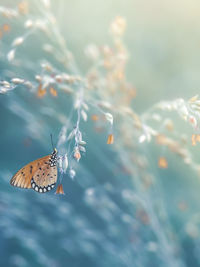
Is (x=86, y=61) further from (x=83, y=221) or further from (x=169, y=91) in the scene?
(x=83, y=221)

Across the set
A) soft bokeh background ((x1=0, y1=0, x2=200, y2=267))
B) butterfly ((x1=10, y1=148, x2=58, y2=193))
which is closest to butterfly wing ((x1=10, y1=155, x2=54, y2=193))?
butterfly ((x1=10, y1=148, x2=58, y2=193))

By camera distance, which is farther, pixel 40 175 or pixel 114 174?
pixel 114 174

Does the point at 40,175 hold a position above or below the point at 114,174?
below

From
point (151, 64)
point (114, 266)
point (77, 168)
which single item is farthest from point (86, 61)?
point (114, 266)

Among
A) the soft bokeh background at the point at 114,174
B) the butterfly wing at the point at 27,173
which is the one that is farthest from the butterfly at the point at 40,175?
the soft bokeh background at the point at 114,174

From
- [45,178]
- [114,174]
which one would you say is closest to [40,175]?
[45,178]

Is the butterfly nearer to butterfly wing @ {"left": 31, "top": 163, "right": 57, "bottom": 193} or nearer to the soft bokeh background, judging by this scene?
butterfly wing @ {"left": 31, "top": 163, "right": 57, "bottom": 193}

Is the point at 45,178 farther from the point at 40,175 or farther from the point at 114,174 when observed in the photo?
the point at 114,174

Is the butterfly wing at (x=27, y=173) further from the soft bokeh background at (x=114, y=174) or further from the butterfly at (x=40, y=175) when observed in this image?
the soft bokeh background at (x=114, y=174)
